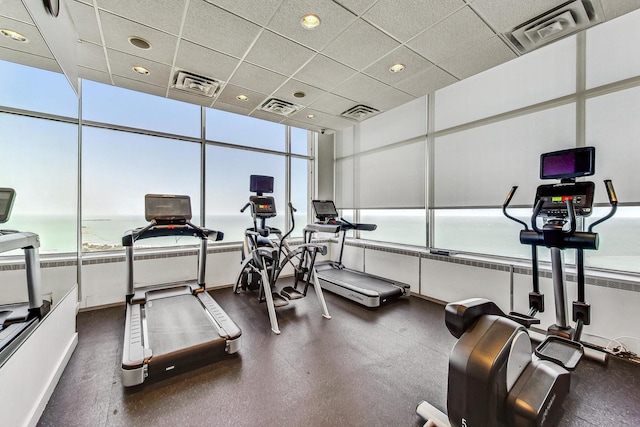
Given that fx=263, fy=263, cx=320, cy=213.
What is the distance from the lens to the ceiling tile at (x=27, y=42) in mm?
2402

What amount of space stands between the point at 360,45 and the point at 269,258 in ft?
10.1

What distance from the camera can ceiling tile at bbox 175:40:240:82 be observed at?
3.11 m

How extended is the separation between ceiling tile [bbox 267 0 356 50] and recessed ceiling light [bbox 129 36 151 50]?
1.47m

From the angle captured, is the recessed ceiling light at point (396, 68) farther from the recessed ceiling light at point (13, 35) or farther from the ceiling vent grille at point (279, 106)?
the recessed ceiling light at point (13, 35)

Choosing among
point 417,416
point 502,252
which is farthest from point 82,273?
point 502,252

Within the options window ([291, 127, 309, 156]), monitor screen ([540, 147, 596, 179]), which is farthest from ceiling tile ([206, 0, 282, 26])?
window ([291, 127, 309, 156])

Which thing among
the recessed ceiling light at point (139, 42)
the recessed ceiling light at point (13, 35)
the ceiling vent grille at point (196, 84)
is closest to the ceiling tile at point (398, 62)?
the ceiling vent grille at point (196, 84)

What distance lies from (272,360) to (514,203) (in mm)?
3759

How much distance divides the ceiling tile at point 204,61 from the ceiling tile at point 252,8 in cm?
76

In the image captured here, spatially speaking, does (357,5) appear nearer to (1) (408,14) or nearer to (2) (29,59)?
(1) (408,14)

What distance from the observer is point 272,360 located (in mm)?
2652

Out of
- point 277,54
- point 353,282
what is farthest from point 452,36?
point 353,282

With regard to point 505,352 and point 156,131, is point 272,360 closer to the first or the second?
point 505,352

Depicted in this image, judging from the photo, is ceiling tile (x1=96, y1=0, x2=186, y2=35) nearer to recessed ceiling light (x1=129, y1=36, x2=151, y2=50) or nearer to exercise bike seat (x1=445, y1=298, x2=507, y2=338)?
recessed ceiling light (x1=129, y1=36, x2=151, y2=50)
